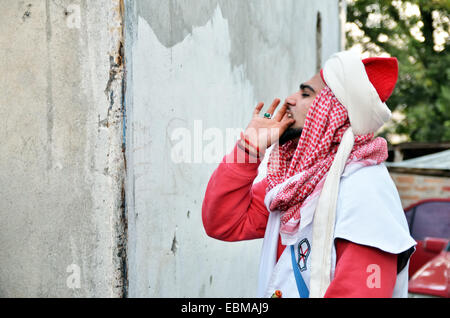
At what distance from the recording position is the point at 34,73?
219cm

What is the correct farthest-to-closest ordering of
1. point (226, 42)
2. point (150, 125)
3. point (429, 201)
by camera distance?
point (429, 201) → point (226, 42) → point (150, 125)

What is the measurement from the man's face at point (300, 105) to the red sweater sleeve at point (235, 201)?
7.4 inches

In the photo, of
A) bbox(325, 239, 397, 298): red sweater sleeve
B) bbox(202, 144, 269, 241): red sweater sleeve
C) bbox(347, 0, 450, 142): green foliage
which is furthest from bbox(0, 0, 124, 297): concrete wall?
bbox(347, 0, 450, 142): green foliage

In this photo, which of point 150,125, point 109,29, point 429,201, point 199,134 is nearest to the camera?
point 109,29

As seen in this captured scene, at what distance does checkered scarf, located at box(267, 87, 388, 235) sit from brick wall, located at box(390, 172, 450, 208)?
771 centimetres

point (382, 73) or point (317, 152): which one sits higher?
point (382, 73)

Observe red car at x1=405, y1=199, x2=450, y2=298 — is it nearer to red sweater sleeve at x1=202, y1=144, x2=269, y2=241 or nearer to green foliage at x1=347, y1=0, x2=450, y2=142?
red sweater sleeve at x1=202, y1=144, x2=269, y2=241

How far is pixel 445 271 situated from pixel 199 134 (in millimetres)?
3750

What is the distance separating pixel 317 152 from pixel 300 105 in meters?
0.27

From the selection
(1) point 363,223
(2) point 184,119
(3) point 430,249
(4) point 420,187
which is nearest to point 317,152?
(1) point 363,223

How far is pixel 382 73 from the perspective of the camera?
1941 mm

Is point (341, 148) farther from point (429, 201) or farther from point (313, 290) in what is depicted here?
point (429, 201)

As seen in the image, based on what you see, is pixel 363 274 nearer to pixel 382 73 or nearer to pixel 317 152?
pixel 317 152

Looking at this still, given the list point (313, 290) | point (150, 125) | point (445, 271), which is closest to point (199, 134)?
point (150, 125)
